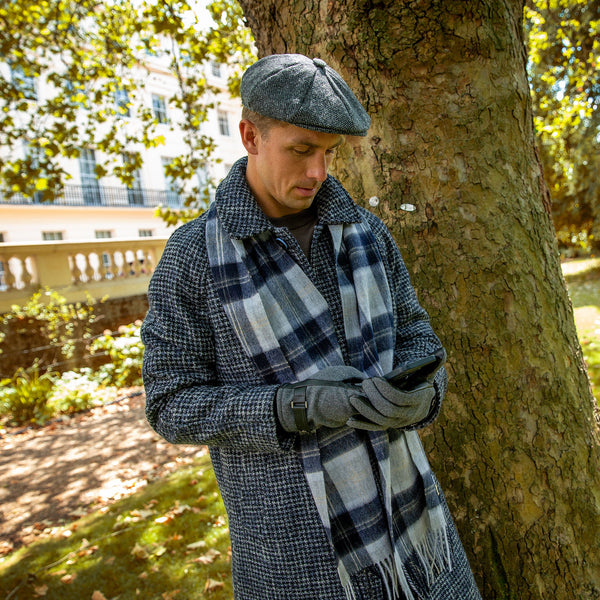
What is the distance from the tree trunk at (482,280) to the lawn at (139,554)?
1.85 m

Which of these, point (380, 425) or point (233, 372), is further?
point (233, 372)

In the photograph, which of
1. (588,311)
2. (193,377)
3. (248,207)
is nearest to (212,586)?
(193,377)

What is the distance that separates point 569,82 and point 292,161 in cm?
1009

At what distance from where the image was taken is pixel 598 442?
7.35 ft

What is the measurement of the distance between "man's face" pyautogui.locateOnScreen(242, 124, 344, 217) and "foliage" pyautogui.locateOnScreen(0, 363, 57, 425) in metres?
6.78

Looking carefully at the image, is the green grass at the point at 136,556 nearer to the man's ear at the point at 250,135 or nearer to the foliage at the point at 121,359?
the man's ear at the point at 250,135

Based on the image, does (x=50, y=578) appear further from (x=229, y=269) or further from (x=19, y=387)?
(x=19, y=387)

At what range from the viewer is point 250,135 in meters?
1.51

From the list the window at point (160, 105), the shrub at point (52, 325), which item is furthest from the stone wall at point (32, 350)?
the window at point (160, 105)

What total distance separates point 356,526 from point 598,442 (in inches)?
57.6

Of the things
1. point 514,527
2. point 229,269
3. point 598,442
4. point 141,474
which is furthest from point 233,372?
point 141,474

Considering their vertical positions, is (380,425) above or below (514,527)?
above

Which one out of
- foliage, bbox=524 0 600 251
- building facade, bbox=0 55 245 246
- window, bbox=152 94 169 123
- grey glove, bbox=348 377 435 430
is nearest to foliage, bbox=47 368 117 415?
grey glove, bbox=348 377 435 430

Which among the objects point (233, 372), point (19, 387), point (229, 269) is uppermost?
point (229, 269)
